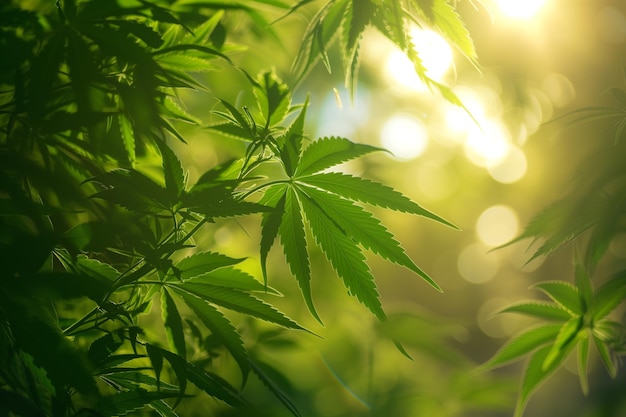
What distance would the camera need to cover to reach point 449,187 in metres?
3.29

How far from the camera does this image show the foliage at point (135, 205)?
42cm

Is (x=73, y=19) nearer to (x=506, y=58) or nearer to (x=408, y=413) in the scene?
(x=408, y=413)

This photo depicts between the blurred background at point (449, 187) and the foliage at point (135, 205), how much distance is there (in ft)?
0.22

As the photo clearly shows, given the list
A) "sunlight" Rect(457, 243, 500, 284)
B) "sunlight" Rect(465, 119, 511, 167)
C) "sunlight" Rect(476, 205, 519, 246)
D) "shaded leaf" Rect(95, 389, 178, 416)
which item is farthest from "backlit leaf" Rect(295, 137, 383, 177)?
"sunlight" Rect(457, 243, 500, 284)

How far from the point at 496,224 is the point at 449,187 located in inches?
36.4

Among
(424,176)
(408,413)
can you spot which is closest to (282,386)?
(408,413)

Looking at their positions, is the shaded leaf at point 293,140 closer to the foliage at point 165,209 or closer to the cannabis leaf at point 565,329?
the foliage at point 165,209

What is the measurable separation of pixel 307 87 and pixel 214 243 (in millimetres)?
912

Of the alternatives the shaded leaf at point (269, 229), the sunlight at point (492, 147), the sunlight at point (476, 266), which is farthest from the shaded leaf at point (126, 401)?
the sunlight at point (476, 266)

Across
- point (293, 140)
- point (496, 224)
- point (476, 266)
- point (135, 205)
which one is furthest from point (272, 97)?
point (476, 266)

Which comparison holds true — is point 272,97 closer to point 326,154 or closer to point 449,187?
point 326,154

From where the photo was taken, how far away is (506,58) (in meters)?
2.88

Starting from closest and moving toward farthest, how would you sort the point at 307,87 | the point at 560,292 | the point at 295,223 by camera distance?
the point at 295,223
the point at 560,292
the point at 307,87

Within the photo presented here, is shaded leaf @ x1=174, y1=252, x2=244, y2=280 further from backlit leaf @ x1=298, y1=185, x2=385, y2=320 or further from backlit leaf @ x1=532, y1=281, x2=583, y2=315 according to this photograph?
backlit leaf @ x1=532, y1=281, x2=583, y2=315
